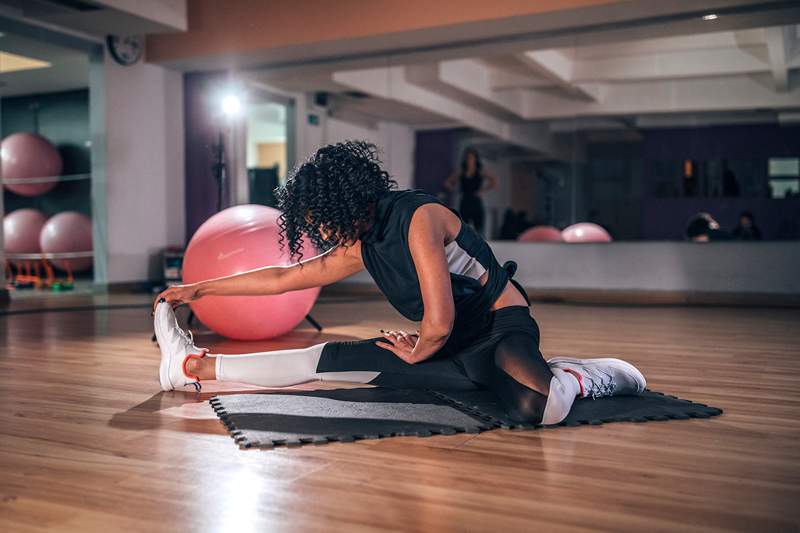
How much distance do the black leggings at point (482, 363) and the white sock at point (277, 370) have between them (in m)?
0.03

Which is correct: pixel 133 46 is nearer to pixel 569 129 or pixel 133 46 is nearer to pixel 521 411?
pixel 569 129

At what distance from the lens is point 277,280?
2.29 meters

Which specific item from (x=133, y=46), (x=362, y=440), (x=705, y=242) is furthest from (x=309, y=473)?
(x=133, y=46)

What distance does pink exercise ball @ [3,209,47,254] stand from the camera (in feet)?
26.7

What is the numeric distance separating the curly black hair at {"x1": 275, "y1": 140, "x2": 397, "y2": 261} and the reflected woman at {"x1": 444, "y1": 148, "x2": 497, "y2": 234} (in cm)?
476

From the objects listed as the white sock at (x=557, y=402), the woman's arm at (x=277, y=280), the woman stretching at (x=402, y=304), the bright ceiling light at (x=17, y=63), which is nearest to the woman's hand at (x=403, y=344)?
the woman stretching at (x=402, y=304)

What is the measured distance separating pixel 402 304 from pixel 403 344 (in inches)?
4.6

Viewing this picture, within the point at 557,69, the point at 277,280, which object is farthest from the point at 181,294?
the point at 557,69

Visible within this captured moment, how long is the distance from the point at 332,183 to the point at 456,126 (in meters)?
5.39

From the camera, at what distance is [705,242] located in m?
6.03

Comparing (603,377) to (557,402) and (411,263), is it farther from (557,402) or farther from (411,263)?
(411,263)

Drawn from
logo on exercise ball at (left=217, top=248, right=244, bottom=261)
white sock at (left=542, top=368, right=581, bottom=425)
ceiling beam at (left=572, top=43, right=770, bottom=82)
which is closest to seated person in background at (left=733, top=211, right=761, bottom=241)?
ceiling beam at (left=572, top=43, right=770, bottom=82)

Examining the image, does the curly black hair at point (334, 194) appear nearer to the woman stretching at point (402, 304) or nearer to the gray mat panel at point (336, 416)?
the woman stretching at point (402, 304)

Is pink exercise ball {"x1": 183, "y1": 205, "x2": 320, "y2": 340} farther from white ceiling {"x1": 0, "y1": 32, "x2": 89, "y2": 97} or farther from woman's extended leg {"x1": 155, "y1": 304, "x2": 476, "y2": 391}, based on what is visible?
white ceiling {"x1": 0, "y1": 32, "x2": 89, "y2": 97}
